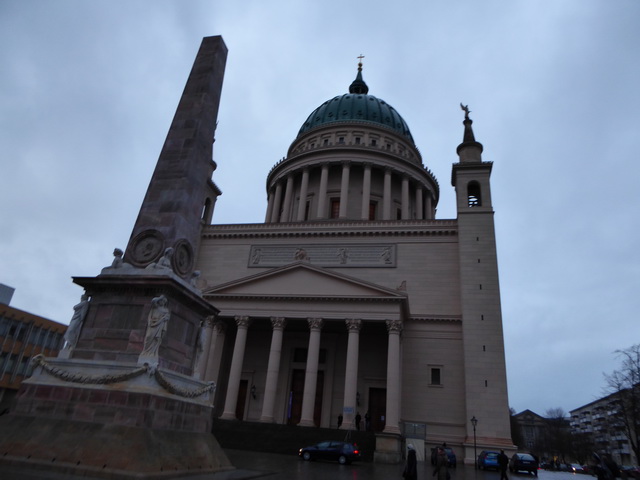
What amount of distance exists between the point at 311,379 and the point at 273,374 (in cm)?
254

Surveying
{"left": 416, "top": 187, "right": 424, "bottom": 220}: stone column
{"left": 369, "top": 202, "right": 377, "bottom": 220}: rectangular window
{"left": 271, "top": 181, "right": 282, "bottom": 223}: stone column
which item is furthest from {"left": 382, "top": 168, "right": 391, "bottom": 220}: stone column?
{"left": 271, "top": 181, "right": 282, "bottom": 223}: stone column

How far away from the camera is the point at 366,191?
4684cm

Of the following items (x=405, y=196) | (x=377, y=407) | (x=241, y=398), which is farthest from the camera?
(x=405, y=196)

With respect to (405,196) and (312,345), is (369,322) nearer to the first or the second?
(312,345)

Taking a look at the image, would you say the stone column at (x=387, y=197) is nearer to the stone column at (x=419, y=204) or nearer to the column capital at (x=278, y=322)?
the stone column at (x=419, y=204)

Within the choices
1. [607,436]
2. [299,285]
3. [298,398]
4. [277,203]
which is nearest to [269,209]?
[277,203]

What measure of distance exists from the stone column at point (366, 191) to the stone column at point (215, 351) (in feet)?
61.4

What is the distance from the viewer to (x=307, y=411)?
90.9 ft

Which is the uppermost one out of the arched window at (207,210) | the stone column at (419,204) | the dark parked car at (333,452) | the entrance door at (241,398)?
the stone column at (419,204)

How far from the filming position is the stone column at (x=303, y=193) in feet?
155

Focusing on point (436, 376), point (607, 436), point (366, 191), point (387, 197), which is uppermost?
point (366, 191)

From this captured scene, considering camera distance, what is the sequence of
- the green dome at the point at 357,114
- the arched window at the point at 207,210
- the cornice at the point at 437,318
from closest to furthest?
the cornice at the point at 437,318 → the arched window at the point at 207,210 → the green dome at the point at 357,114

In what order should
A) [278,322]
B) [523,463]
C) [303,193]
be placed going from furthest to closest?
[303,193] < [278,322] < [523,463]

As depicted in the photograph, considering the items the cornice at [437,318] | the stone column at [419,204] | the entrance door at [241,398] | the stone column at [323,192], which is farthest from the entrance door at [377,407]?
the stone column at [419,204]
